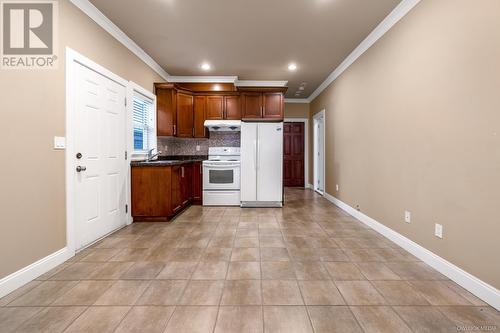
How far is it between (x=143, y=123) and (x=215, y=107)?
1555 mm

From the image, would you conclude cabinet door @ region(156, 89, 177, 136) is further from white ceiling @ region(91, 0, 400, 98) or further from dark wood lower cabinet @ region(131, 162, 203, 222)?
dark wood lower cabinet @ region(131, 162, 203, 222)

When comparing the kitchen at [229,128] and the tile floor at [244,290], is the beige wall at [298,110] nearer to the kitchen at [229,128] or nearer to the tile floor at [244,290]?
the kitchen at [229,128]

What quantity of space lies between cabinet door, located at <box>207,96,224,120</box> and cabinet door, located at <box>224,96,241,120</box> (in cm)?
8

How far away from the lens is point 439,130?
231 cm

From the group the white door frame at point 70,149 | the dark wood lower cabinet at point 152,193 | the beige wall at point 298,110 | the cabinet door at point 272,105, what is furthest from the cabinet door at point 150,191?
the beige wall at point 298,110

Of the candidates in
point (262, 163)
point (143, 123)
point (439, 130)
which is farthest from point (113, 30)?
point (439, 130)

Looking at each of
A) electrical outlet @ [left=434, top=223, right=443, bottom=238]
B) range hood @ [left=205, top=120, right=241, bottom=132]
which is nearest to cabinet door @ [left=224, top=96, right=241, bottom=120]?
range hood @ [left=205, top=120, right=241, bottom=132]

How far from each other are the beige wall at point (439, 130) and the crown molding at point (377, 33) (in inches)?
4.0

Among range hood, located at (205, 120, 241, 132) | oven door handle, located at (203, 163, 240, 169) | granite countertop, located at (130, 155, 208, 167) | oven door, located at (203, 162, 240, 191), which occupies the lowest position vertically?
oven door, located at (203, 162, 240, 191)

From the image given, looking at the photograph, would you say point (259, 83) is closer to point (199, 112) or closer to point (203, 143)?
point (199, 112)

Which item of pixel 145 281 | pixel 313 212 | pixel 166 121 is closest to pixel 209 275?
pixel 145 281

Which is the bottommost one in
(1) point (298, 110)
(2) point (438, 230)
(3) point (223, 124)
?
(2) point (438, 230)

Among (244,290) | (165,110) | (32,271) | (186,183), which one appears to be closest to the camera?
(244,290)

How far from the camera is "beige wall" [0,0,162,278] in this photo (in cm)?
196
